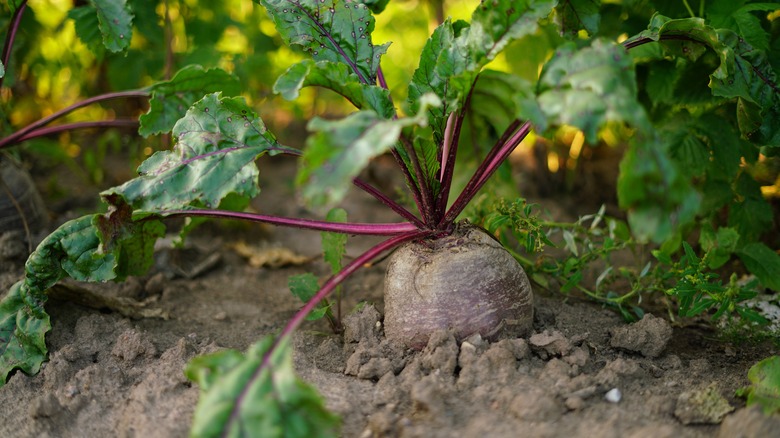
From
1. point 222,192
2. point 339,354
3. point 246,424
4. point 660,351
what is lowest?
point 660,351

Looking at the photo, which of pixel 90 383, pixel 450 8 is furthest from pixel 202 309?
pixel 450 8

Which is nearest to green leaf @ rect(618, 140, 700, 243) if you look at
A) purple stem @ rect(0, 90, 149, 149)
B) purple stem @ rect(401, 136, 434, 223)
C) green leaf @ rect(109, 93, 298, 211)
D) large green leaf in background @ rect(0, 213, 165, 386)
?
purple stem @ rect(401, 136, 434, 223)

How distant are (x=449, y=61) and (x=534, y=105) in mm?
433

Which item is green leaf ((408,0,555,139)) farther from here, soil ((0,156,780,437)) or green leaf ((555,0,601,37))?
soil ((0,156,780,437))

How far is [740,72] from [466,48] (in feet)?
2.93

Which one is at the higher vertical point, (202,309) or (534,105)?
(534,105)

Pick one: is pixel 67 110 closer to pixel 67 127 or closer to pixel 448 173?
pixel 67 127

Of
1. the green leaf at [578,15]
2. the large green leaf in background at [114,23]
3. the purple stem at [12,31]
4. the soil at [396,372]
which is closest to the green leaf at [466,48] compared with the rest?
the green leaf at [578,15]

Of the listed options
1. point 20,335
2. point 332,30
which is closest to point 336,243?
point 332,30

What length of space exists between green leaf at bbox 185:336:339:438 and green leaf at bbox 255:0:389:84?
1.07m

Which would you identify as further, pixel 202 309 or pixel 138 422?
pixel 202 309

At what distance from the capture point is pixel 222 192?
1905 mm

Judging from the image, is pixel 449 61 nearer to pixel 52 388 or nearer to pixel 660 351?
pixel 660 351

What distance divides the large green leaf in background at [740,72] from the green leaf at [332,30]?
86cm
